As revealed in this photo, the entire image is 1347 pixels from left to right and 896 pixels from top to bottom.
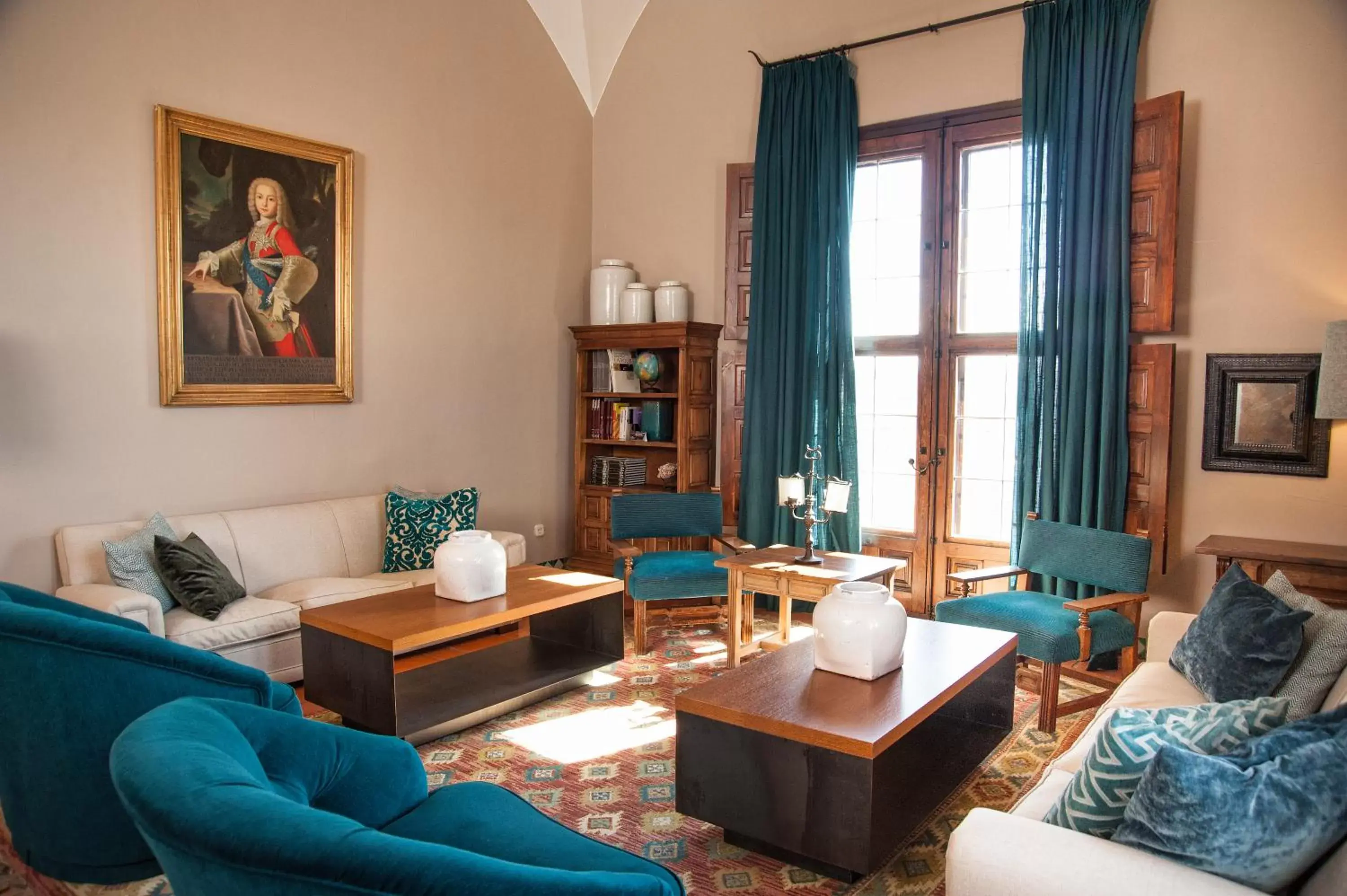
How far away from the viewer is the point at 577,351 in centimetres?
682

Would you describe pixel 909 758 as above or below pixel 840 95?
below

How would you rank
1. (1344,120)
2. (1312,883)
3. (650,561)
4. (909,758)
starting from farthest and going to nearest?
1. (650,561)
2. (1344,120)
3. (909,758)
4. (1312,883)

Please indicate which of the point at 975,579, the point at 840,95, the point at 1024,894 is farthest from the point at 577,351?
the point at 1024,894

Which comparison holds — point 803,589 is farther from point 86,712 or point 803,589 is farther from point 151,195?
point 151,195

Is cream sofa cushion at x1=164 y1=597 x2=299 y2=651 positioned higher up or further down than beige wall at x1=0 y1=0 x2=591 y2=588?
further down

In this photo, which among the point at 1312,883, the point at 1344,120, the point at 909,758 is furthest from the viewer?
the point at 1344,120

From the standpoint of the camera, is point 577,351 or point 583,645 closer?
point 583,645

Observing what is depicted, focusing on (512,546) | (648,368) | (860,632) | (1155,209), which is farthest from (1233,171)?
(512,546)

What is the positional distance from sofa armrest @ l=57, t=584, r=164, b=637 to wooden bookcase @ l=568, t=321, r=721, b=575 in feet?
9.26

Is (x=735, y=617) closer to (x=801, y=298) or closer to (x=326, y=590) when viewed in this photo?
(x=326, y=590)

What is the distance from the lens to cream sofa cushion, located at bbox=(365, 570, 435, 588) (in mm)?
5043

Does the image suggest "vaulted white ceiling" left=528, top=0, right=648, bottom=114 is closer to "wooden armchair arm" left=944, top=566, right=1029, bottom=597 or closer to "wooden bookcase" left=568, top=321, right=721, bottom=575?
"wooden bookcase" left=568, top=321, right=721, bottom=575

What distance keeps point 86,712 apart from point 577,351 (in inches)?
187

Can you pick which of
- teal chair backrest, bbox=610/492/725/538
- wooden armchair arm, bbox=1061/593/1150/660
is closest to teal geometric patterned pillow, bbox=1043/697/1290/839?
wooden armchair arm, bbox=1061/593/1150/660
